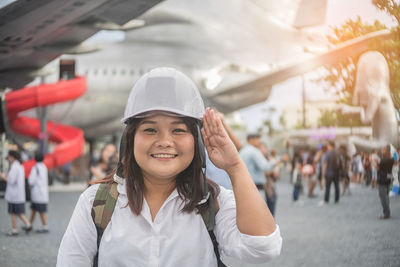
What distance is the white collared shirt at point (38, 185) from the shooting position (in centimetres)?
723

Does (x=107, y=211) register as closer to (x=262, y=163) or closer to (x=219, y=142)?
(x=219, y=142)

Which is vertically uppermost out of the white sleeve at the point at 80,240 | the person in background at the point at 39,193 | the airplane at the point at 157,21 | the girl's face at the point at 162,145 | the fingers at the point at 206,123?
the airplane at the point at 157,21

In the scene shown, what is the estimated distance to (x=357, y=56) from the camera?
2.20 meters

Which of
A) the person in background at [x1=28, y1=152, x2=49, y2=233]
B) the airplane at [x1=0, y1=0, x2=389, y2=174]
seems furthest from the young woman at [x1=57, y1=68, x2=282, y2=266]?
the person in background at [x1=28, y1=152, x2=49, y2=233]

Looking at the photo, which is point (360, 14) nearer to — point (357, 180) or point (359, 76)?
point (359, 76)

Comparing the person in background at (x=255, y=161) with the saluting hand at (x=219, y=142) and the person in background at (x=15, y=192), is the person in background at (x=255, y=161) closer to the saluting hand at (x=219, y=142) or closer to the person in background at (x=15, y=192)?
the person in background at (x=15, y=192)

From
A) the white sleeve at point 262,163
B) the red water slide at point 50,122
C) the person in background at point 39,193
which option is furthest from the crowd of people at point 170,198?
the red water slide at point 50,122

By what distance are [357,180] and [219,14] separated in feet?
10.2

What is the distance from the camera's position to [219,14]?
496 centimetres

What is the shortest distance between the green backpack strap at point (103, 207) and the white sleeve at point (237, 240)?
32 centimetres

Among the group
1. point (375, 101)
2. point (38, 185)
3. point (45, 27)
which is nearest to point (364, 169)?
point (375, 101)

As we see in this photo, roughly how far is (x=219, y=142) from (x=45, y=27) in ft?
12.5

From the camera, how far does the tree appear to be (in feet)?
6.70

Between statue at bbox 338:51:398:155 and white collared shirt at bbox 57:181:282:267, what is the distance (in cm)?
88
